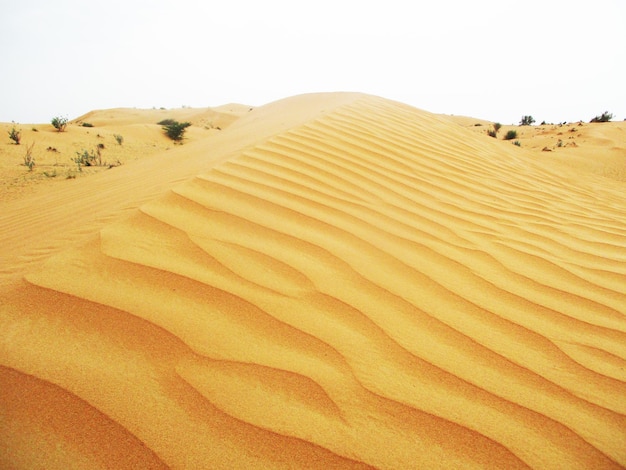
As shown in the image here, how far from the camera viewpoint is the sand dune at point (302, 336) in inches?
32.5

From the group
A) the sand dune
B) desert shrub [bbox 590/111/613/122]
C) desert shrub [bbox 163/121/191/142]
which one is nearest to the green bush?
desert shrub [bbox 163/121/191/142]

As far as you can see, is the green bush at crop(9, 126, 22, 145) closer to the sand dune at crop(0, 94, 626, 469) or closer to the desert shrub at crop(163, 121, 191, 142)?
the desert shrub at crop(163, 121, 191, 142)

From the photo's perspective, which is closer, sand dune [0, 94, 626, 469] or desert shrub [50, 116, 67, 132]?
sand dune [0, 94, 626, 469]

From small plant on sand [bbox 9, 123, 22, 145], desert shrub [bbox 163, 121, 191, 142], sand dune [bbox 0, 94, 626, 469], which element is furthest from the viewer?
desert shrub [bbox 163, 121, 191, 142]

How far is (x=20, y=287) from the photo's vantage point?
117cm

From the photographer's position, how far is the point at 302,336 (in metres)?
1.10

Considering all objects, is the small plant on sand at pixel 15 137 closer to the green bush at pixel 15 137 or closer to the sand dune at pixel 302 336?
the green bush at pixel 15 137

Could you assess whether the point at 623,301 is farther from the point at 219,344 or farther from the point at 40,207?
the point at 40,207

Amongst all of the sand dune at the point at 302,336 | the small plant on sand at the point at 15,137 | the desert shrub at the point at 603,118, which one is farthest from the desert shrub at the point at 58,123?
the desert shrub at the point at 603,118

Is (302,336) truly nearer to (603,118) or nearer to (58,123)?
(58,123)

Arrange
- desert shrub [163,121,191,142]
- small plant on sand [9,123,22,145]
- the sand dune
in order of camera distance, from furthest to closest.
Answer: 1. desert shrub [163,121,191,142]
2. small plant on sand [9,123,22,145]
3. the sand dune

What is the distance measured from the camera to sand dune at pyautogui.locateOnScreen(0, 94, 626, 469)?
825mm

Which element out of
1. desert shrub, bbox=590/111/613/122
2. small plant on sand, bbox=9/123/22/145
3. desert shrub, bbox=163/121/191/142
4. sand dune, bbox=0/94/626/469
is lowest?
sand dune, bbox=0/94/626/469

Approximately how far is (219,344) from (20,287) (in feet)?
2.46
